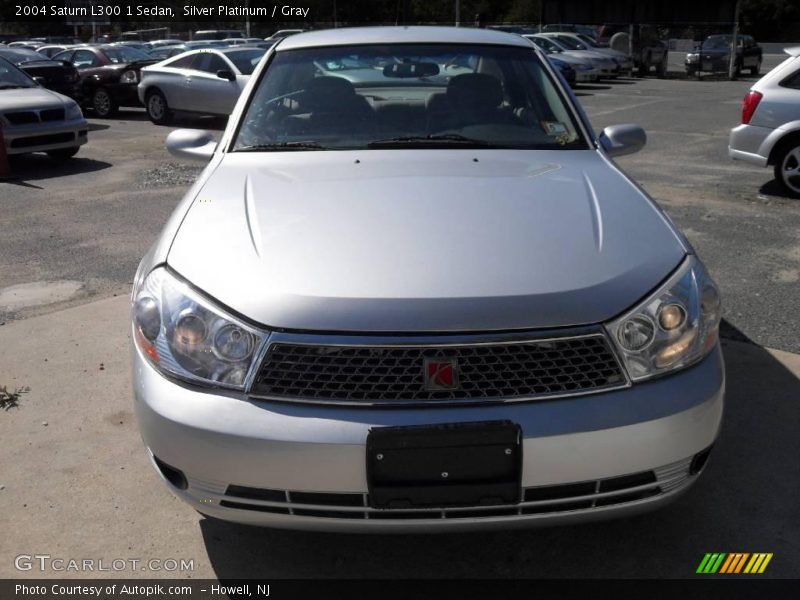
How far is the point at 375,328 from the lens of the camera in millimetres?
2334

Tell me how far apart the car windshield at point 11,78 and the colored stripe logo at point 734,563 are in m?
11.3

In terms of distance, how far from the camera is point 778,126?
27.6 feet

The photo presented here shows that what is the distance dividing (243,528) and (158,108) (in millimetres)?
14508

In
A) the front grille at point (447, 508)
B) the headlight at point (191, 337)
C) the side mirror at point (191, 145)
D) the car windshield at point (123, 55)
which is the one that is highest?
the side mirror at point (191, 145)

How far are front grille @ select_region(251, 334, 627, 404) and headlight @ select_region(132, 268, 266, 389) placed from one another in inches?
3.4

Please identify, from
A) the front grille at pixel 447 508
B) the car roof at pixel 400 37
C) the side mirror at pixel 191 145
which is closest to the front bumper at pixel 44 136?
the side mirror at pixel 191 145

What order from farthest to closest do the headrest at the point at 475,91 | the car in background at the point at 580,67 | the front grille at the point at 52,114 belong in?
the car in background at the point at 580,67 → the front grille at the point at 52,114 → the headrest at the point at 475,91

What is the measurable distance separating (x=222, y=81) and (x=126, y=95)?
3179mm

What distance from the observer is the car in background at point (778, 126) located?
329 inches

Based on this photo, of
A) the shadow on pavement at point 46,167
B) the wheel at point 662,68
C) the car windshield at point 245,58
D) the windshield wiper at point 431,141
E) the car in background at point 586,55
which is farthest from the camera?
the wheel at point 662,68

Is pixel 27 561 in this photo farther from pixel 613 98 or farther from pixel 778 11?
pixel 778 11

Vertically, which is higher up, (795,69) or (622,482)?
(795,69)

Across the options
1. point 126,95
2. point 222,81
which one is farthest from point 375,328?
point 126,95

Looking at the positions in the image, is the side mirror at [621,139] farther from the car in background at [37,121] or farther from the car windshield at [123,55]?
the car windshield at [123,55]
